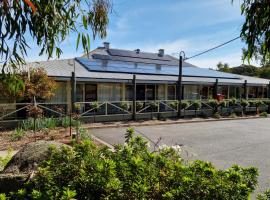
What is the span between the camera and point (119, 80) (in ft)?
64.4

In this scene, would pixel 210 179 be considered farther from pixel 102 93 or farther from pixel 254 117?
pixel 254 117

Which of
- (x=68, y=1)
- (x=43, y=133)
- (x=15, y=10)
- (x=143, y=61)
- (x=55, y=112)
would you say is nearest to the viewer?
(x=15, y=10)

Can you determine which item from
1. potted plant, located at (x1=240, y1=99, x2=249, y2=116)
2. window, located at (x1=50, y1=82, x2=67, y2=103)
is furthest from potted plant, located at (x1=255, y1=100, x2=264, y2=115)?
window, located at (x1=50, y1=82, x2=67, y2=103)

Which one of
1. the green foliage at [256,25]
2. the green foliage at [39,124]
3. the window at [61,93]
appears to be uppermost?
the green foliage at [256,25]

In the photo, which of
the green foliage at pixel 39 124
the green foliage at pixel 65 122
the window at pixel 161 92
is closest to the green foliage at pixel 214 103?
the window at pixel 161 92

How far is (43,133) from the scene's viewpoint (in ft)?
42.3

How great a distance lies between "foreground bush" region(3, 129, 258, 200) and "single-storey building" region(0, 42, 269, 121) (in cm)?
1349

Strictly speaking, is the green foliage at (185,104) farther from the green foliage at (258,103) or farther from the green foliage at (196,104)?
the green foliage at (258,103)

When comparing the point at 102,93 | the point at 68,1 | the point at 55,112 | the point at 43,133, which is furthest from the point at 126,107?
the point at 68,1

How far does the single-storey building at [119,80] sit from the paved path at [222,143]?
473cm

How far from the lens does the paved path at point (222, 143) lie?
918 cm

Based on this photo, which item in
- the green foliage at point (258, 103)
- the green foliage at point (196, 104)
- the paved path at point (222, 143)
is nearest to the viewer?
the paved path at point (222, 143)

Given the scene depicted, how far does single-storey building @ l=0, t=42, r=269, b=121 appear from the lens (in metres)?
18.8

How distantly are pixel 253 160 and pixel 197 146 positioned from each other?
247 centimetres
